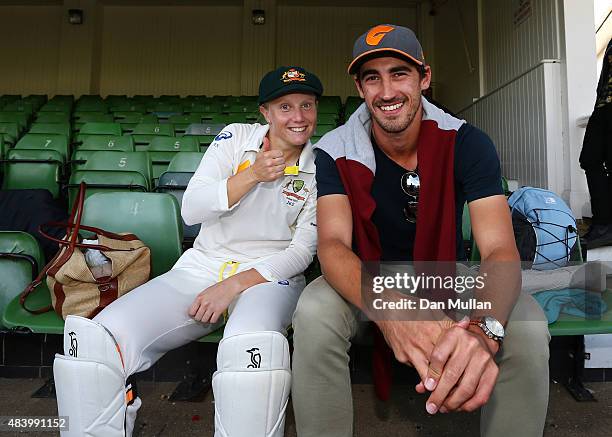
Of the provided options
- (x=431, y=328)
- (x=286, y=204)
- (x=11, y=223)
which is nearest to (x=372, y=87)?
(x=286, y=204)

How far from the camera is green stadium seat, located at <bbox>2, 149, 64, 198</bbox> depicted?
298cm

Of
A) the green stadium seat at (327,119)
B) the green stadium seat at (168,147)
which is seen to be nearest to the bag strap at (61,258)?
the green stadium seat at (168,147)

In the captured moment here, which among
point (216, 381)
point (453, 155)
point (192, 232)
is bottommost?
point (216, 381)

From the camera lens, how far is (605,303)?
4.61ft

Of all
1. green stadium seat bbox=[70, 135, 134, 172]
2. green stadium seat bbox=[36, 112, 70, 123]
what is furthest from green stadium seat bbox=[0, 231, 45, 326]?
green stadium seat bbox=[36, 112, 70, 123]

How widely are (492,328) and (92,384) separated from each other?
2.94ft

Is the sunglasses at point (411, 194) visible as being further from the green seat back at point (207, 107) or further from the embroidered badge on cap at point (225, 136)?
the green seat back at point (207, 107)

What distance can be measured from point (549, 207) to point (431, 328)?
50.4 inches

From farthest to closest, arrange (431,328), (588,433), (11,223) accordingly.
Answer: (11,223) → (588,433) → (431,328)

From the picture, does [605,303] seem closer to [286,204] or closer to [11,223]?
[286,204]

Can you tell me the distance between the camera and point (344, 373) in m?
0.94

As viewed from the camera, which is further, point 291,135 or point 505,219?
point 291,135

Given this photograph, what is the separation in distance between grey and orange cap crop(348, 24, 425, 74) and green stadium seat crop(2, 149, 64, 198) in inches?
106

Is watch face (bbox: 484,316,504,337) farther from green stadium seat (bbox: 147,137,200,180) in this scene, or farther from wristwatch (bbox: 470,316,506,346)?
green stadium seat (bbox: 147,137,200,180)
